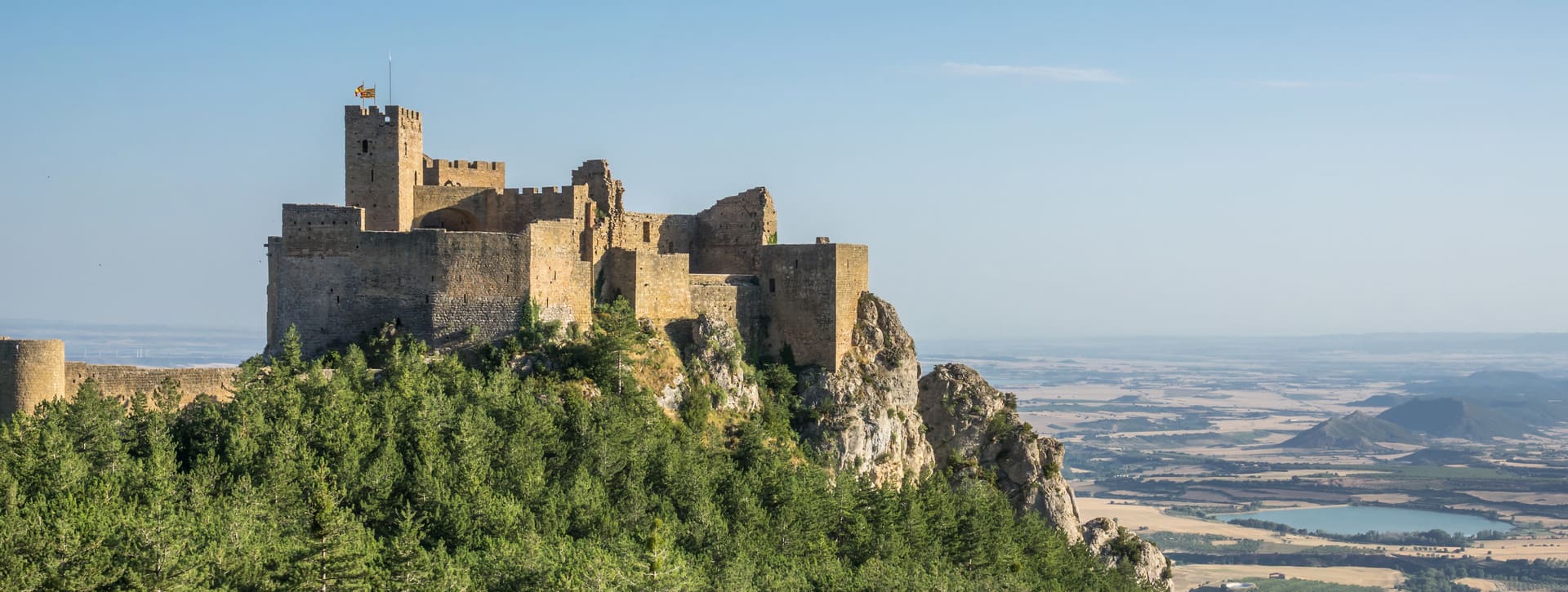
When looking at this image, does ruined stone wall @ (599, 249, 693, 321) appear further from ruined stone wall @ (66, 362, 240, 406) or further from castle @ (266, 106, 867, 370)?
ruined stone wall @ (66, 362, 240, 406)

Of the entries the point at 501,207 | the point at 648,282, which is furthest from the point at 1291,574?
the point at 501,207

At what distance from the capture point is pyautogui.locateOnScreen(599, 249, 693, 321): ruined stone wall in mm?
65312

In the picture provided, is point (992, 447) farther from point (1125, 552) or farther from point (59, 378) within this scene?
point (59, 378)

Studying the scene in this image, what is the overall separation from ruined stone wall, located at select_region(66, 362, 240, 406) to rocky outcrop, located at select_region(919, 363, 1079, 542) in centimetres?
3311

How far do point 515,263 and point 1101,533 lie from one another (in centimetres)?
3538

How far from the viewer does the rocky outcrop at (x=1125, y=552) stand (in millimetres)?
79438

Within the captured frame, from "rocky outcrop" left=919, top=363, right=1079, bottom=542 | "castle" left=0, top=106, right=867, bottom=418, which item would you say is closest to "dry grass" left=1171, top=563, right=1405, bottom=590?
"rocky outcrop" left=919, top=363, right=1079, bottom=542

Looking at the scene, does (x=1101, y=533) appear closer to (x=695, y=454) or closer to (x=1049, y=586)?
(x=1049, y=586)

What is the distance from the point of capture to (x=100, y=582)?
37.3 metres

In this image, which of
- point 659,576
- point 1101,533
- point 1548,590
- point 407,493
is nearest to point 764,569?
point 659,576

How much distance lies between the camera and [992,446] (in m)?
76.8

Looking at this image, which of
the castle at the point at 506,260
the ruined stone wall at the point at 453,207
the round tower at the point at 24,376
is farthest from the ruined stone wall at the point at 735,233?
the round tower at the point at 24,376

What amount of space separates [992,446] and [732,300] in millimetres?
15454

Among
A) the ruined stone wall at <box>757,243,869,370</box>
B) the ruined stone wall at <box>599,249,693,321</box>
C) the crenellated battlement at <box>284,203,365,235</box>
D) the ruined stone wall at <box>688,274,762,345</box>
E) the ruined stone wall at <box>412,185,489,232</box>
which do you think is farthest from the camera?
the ruined stone wall at <box>757,243,869,370</box>
